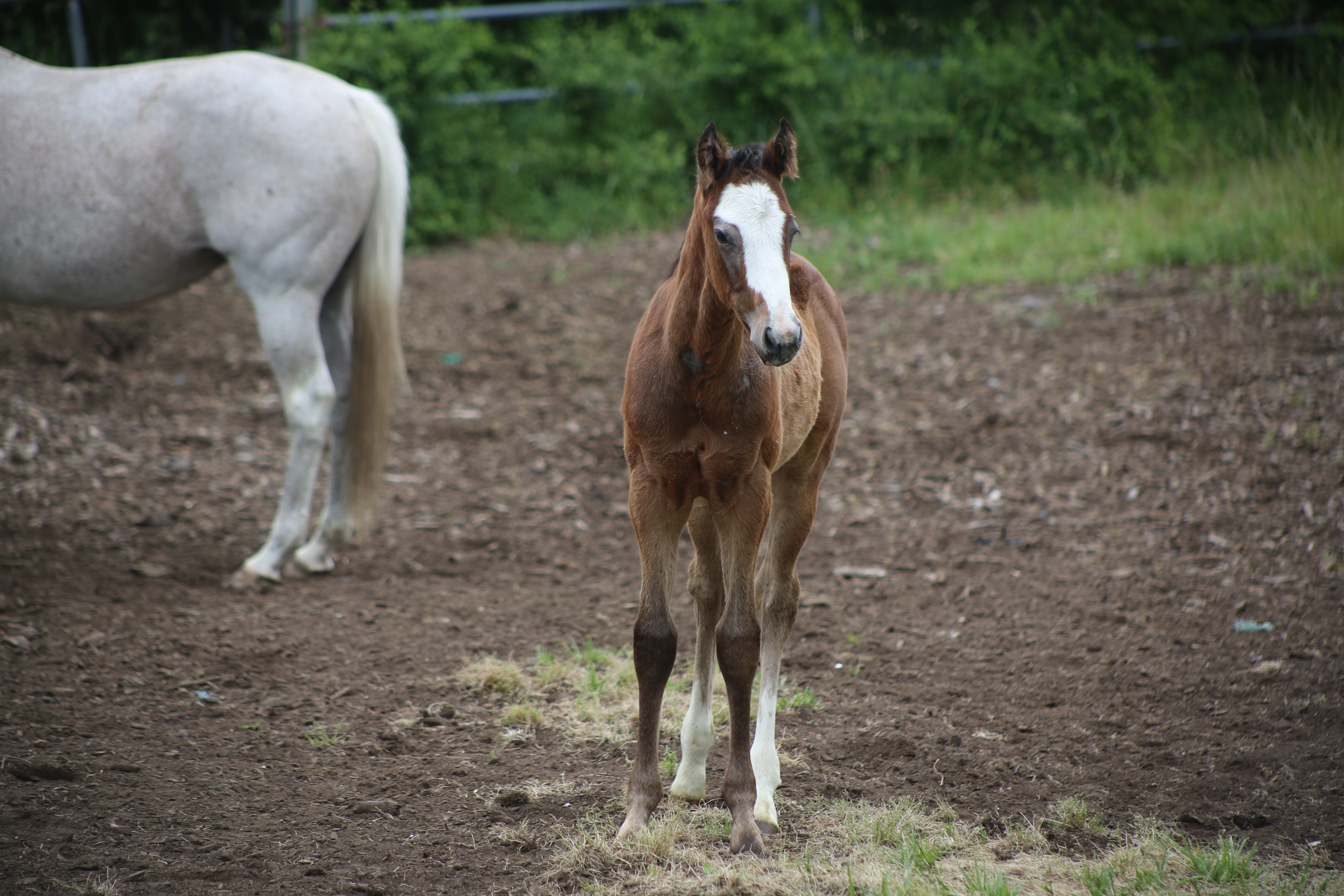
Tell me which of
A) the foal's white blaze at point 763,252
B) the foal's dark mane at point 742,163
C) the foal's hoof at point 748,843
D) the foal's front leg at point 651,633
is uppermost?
the foal's dark mane at point 742,163

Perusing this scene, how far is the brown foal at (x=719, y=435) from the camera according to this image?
2.44 m

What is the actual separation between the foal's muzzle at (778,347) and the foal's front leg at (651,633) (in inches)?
23.1

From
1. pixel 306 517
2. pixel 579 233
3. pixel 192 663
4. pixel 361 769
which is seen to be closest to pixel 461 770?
pixel 361 769

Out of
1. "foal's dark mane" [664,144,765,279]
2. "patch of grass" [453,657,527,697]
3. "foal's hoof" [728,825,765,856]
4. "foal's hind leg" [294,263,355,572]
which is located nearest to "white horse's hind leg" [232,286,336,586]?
"foal's hind leg" [294,263,355,572]

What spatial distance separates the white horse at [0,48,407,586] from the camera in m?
4.38

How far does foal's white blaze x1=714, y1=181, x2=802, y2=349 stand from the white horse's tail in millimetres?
2791

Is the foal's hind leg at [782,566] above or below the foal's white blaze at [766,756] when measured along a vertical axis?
above

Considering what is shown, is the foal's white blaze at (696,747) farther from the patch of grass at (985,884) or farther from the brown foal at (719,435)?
the patch of grass at (985,884)

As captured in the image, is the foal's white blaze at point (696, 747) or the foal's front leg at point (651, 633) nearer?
the foal's front leg at point (651, 633)

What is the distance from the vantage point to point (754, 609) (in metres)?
2.75

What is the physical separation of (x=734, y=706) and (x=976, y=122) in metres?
8.37

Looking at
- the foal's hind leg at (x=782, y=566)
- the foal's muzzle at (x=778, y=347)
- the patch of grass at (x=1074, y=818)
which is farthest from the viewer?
the foal's hind leg at (x=782, y=566)

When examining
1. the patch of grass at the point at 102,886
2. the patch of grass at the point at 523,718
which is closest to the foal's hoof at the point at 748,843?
the patch of grass at the point at 523,718

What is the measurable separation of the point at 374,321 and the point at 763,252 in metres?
2.96
